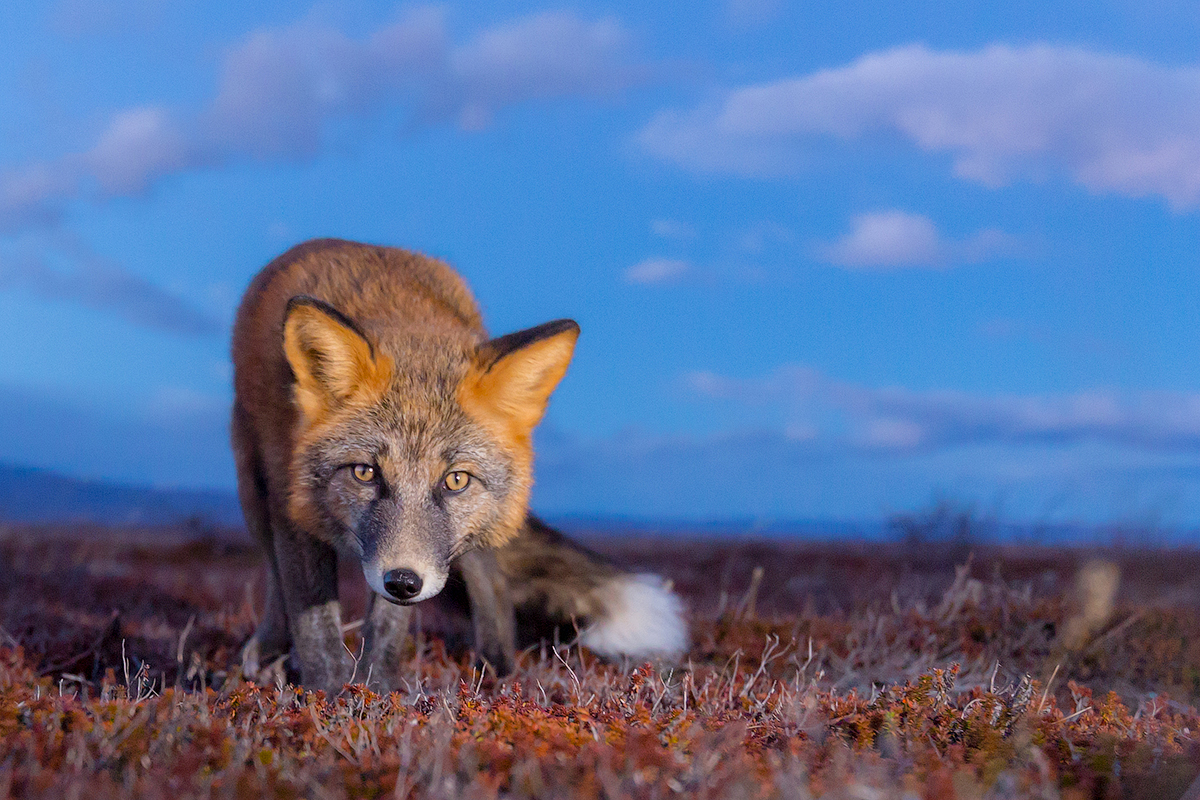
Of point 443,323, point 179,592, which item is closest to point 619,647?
point 443,323

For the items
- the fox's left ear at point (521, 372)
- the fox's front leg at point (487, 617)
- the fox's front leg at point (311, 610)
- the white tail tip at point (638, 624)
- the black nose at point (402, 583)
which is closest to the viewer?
the black nose at point (402, 583)

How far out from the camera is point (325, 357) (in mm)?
4078

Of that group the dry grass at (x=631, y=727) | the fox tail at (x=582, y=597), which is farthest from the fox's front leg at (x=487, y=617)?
the fox tail at (x=582, y=597)

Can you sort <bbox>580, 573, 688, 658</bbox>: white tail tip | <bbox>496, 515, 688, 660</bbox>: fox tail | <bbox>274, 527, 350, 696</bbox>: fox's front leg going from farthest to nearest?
1. <bbox>496, 515, 688, 660</bbox>: fox tail
2. <bbox>580, 573, 688, 658</bbox>: white tail tip
3. <bbox>274, 527, 350, 696</bbox>: fox's front leg

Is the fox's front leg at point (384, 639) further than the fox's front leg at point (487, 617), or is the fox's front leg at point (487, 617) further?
the fox's front leg at point (487, 617)

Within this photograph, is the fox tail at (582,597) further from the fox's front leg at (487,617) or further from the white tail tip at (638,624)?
the fox's front leg at (487,617)

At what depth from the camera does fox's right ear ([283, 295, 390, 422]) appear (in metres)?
3.91

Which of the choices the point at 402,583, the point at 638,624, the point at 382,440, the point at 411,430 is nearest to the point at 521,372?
the point at 411,430

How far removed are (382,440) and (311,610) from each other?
99 cm

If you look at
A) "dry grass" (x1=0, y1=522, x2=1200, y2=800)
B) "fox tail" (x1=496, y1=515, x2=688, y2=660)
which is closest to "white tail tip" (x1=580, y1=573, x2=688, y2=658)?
"fox tail" (x1=496, y1=515, x2=688, y2=660)

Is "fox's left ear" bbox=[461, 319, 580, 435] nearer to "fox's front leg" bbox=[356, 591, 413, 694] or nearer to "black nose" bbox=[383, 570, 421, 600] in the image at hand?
"black nose" bbox=[383, 570, 421, 600]

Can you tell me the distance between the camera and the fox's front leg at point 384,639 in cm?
431

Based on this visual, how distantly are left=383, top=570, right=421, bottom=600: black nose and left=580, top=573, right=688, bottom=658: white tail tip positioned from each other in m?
1.74

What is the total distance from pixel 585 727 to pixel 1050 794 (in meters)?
1.30
